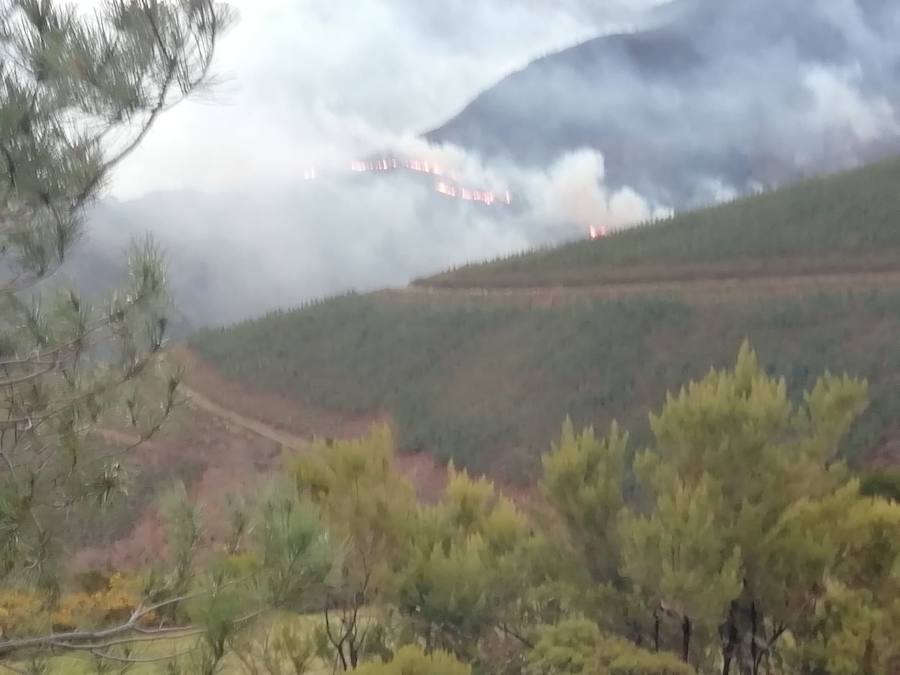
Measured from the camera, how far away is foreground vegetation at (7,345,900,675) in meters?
2.42

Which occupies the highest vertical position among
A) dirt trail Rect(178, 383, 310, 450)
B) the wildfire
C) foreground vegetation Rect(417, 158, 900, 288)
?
the wildfire

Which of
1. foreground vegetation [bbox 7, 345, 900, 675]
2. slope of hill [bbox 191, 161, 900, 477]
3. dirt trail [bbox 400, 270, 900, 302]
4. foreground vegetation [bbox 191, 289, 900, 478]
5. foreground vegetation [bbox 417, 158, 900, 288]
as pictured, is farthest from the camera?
foreground vegetation [bbox 417, 158, 900, 288]

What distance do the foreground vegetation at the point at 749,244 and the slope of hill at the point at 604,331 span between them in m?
0.01

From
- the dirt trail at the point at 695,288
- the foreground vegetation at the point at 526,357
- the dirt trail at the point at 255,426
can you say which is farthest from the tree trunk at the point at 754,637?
the dirt trail at the point at 695,288

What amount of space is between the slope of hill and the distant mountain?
30.0 inches

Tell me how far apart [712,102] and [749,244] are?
2164 mm

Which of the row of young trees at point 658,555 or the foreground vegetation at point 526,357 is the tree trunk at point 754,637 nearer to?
the row of young trees at point 658,555

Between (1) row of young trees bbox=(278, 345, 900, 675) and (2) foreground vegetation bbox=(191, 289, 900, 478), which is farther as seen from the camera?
(2) foreground vegetation bbox=(191, 289, 900, 478)

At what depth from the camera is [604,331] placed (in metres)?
4.71

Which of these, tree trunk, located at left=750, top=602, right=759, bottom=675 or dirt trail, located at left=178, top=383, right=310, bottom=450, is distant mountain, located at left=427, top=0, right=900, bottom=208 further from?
tree trunk, located at left=750, top=602, right=759, bottom=675

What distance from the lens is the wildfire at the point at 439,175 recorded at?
18.4ft

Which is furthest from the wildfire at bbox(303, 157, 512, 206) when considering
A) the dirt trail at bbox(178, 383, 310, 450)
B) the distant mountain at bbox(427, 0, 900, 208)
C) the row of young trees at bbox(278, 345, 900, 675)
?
the row of young trees at bbox(278, 345, 900, 675)

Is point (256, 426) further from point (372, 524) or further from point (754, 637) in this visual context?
point (754, 637)

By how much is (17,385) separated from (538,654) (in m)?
1.73
